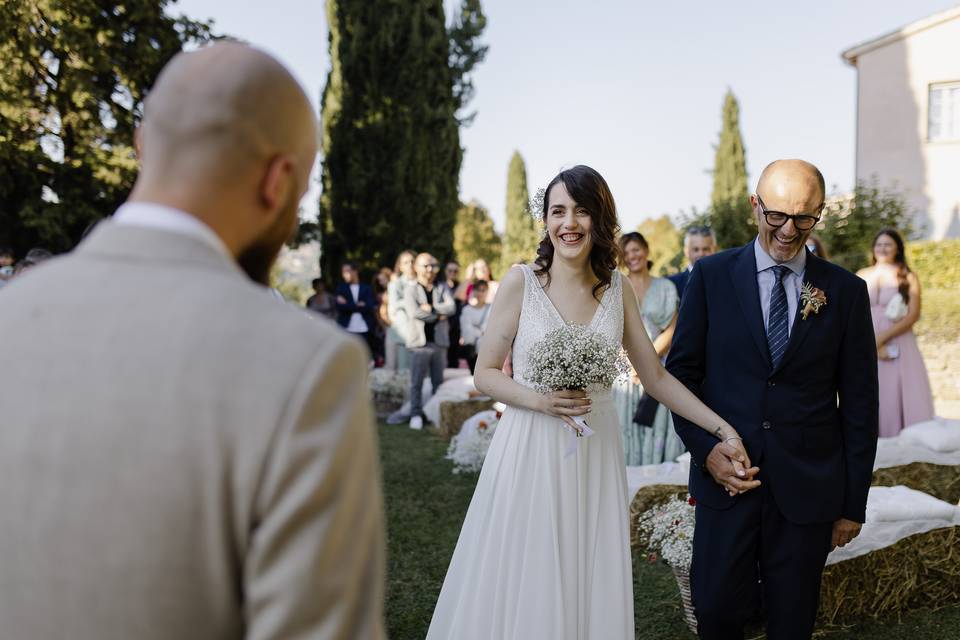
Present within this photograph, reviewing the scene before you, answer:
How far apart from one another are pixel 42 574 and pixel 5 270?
41.0 ft

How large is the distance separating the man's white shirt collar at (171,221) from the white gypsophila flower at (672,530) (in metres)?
4.05

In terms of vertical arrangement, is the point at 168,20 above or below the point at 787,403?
above

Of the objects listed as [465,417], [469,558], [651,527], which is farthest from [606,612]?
[465,417]

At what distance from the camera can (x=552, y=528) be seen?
351cm

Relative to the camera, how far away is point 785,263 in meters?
3.38

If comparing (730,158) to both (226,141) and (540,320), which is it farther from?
(226,141)

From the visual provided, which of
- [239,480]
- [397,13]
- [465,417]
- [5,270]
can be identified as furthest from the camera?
[397,13]

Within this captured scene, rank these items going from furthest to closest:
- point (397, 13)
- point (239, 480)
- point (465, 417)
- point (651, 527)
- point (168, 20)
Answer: point (168, 20), point (397, 13), point (465, 417), point (651, 527), point (239, 480)

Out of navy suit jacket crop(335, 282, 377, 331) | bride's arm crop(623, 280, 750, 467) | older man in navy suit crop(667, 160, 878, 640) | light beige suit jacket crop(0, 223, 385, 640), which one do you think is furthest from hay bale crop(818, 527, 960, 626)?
navy suit jacket crop(335, 282, 377, 331)

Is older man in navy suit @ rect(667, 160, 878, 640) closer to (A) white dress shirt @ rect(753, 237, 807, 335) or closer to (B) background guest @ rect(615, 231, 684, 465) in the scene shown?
(A) white dress shirt @ rect(753, 237, 807, 335)

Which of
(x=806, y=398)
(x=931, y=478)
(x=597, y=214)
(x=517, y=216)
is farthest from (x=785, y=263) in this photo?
(x=517, y=216)

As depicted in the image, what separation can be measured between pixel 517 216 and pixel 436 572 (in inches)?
1776

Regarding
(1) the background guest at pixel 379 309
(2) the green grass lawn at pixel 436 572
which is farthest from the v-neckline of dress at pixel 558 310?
(1) the background guest at pixel 379 309

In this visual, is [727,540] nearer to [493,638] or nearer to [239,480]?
[493,638]
